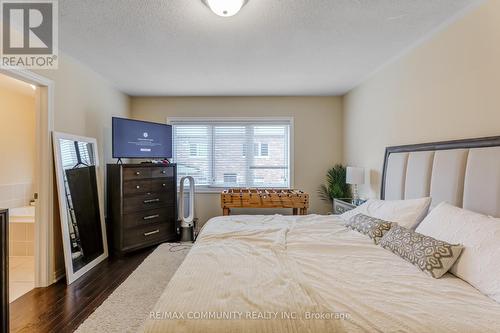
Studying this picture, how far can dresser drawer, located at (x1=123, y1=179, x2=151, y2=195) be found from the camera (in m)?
3.38

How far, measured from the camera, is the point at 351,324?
1.01 metres

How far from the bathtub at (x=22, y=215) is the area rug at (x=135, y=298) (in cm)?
173

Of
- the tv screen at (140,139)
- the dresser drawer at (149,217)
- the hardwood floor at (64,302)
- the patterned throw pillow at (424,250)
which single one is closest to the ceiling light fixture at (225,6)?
the patterned throw pillow at (424,250)

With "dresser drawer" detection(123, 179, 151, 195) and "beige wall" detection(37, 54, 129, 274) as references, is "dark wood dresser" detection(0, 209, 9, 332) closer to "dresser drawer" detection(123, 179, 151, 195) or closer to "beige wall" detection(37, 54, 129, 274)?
"beige wall" detection(37, 54, 129, 274)

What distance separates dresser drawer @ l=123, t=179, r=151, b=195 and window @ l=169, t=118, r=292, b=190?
1.03 m

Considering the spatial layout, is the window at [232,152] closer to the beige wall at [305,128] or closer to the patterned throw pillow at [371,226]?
the beige wall at [305,128]

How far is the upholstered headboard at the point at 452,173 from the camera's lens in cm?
165

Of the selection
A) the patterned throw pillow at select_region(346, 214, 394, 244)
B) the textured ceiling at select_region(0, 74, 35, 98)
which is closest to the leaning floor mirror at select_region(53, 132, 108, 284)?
the textured ceiling at select_region(0, 74, 35, 98)

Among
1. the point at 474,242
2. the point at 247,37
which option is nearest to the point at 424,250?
the point at 474,242

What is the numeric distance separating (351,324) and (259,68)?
2901mm

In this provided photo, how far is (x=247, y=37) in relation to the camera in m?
2.39

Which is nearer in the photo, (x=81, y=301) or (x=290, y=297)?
(x=290, y=297)

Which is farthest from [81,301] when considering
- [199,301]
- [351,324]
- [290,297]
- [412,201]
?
[412,201]

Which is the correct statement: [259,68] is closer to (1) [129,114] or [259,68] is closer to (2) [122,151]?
(2) [122,151]
